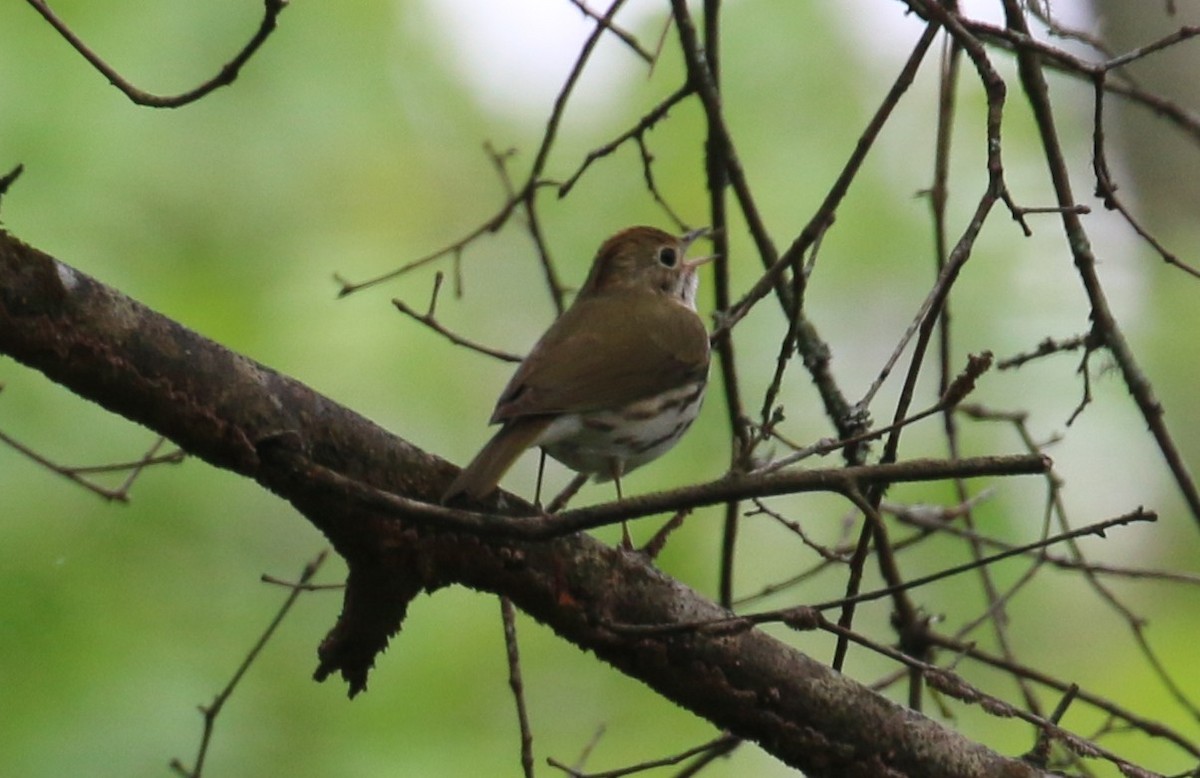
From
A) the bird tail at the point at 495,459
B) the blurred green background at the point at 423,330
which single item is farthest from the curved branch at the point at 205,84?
the blurred green background at the point at 423,330

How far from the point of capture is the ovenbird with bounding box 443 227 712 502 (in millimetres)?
3785

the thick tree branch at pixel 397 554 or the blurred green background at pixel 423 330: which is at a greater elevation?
the blurred green background at pixel 423 330

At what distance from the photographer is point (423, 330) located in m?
7.00

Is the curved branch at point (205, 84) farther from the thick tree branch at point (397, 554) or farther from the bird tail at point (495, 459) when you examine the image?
the bird tail at point (495, 459)

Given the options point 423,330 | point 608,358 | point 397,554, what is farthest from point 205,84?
point 423,330

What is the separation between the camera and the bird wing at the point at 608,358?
3.85 m

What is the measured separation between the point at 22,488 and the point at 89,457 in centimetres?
30

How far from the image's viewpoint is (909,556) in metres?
7.59

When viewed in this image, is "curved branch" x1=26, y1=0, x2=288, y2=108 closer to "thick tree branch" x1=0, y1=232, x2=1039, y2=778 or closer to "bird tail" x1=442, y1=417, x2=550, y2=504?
"thick tree branch" x1=0, y1=232, x2=1039, y2=778

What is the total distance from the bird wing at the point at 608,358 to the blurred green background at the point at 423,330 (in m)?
1.85

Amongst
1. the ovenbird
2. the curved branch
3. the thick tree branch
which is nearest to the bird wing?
the ovenbird

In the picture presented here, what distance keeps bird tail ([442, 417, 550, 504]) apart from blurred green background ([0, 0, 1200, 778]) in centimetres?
205

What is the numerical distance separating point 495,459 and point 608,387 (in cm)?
84

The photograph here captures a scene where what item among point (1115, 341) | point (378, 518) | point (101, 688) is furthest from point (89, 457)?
point (1115, 341)
